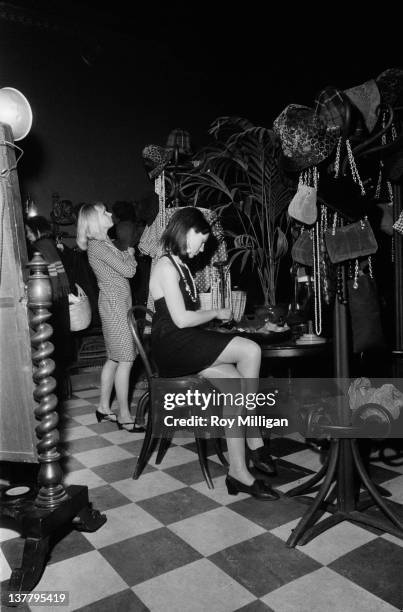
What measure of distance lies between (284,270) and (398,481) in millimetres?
3826

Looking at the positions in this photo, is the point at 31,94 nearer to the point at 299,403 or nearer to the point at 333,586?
the point at 299,403

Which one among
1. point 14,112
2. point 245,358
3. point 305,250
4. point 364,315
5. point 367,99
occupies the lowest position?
point 245,358

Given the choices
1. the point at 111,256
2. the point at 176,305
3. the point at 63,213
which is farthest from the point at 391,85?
the point at 63,213

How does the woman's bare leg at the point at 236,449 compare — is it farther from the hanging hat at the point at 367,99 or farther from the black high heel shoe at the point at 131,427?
the hanging hat at the point at 367,99

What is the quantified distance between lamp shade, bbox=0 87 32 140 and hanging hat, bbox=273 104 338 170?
1483 millimetres

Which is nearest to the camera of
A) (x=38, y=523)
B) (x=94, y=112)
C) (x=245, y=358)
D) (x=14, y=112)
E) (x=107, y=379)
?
(x=38, y=523)

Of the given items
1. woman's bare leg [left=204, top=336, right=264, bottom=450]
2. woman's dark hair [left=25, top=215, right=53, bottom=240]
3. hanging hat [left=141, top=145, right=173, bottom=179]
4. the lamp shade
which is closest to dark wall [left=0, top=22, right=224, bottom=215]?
woman's dark hair [left=25, top=215, right=53, bottom=240]

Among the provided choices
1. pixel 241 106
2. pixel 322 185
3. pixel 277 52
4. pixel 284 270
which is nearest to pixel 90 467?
pixel 322 185

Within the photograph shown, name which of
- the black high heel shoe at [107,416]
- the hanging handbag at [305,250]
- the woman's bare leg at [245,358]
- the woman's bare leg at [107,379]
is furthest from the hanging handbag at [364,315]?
the black high heel shoe at [107,416]

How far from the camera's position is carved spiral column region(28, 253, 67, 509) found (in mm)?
1947

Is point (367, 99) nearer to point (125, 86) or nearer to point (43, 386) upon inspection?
point (43, 386)

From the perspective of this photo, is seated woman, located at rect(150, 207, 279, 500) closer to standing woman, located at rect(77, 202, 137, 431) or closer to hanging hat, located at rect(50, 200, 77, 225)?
standing woman, located at rect(77, 202, 137, 431)

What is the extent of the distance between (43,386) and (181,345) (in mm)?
843

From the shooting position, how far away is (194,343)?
260 centimetres
